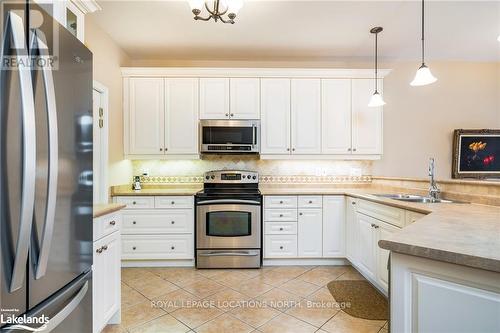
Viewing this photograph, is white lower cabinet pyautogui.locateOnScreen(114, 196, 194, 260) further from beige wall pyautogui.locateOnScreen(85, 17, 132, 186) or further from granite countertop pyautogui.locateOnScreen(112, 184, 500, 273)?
granite countertop pyautogui.locateOnScreen(112, 184, 500, 273)

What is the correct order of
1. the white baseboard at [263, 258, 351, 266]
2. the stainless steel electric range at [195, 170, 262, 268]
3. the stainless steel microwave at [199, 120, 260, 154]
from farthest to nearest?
the stainless steel microwave at [199, 120, 260, 154]
the white baseboard at [263, 258, 351, 266]
the stainless steel electric range at [195, 170, 262, 268]

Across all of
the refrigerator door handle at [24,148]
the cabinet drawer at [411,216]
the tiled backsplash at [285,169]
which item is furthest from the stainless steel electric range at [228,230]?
the refrigerator door handle at [24,148]

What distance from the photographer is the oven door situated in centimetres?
291

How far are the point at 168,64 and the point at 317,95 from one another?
218 centimetres

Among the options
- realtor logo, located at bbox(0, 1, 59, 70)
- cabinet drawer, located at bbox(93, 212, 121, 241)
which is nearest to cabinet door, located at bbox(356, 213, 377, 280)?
cabinet drawer, located at bbox(93, 212, 121, 241)

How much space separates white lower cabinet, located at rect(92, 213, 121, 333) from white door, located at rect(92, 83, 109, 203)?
1119 mm

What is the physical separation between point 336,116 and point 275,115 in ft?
2.72

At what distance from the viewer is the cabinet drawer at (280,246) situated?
9.78ft

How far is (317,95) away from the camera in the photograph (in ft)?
10.8

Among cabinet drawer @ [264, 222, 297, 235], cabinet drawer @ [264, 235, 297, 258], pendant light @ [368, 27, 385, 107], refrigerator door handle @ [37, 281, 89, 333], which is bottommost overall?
cabinet drawer @ [264, 235, 297, 258]

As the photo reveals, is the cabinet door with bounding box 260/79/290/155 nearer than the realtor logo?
No

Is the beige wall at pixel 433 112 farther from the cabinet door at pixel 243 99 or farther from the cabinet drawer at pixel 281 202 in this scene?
the cabinet door at pixel 243 99

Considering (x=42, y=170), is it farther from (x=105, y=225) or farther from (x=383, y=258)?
(x=383, y=258)

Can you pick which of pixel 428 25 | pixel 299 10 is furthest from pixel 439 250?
pixel 428 25
